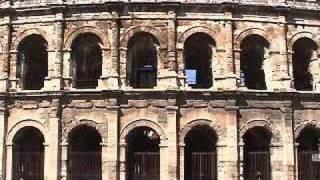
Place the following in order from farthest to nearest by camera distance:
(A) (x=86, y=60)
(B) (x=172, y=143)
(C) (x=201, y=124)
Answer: (A) (x=86, y=60) → (C) (x=201, y=124) → (B) (x=172, y=143)

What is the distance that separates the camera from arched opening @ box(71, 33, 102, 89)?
23094mm

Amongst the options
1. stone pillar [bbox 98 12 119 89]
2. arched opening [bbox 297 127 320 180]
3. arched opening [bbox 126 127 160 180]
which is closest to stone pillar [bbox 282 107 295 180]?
arched opening [bbox 297 127 320 180]

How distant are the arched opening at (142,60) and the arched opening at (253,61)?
3495 millimetres

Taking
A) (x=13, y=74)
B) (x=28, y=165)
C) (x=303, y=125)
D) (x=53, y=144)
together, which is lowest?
(x=28, y=165)

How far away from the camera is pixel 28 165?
75.5ft

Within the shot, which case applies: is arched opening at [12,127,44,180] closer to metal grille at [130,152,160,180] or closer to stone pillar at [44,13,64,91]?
stone pillar at [44,13,64,91]

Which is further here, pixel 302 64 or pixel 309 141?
pixel 302 64

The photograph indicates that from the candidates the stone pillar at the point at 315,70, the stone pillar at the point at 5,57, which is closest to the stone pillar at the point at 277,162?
the stone pillar at the point at 315,70

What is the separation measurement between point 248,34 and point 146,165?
6412mm

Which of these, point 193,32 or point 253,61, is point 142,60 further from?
point 253,61

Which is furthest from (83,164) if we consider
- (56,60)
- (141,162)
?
(56,60)

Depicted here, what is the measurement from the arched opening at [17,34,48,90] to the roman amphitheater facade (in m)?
0.09

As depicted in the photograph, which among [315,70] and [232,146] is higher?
[315,70]

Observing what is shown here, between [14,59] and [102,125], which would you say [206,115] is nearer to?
[102,125]
